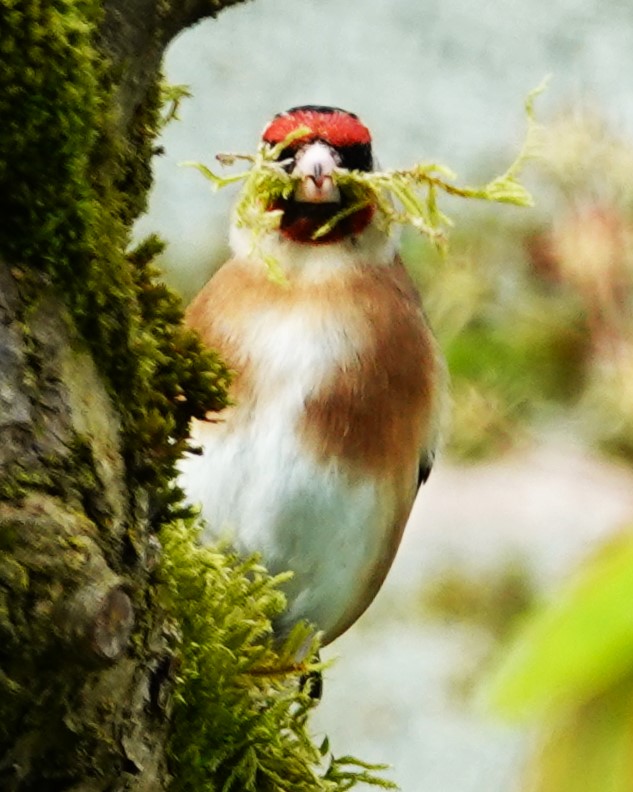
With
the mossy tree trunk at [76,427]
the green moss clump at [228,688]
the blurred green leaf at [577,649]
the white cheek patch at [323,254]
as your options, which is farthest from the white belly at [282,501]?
the blurred green leaf at [577,649]

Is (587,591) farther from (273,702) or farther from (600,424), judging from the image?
(600,424)

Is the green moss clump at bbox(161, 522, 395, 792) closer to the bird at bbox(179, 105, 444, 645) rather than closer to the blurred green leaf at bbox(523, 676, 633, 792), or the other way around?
the blurred green leaf at bbox(523, 676, 633, 792)

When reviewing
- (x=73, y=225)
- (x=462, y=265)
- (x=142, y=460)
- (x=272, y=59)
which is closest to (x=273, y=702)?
(x=142, y=460)

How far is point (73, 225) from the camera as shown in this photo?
0.50 metres

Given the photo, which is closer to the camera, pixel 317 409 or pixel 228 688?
pixel 228 688

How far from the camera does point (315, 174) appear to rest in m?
0.89

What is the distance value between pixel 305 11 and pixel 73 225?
1.83 meters

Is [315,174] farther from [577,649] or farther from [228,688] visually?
[577,649]

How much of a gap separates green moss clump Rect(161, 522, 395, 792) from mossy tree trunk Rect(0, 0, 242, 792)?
40mm

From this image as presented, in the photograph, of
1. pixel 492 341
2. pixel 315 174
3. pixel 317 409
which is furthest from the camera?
pixel 492 341

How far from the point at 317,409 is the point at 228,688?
45 centimetres

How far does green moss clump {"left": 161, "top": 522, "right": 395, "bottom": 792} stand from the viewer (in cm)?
58

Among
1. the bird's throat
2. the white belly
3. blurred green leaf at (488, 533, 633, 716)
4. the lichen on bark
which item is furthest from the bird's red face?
blurred green leaf at (488, 533, 633, 716)

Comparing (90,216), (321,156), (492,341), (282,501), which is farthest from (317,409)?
(90,216)
